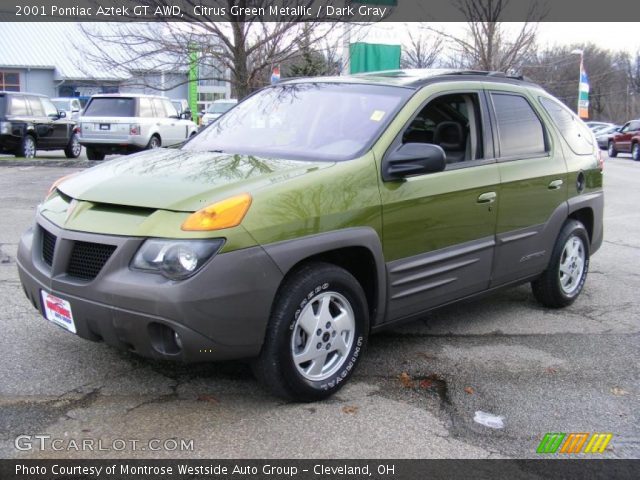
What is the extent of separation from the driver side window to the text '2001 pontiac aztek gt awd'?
0.04 ft

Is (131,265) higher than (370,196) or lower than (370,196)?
lower

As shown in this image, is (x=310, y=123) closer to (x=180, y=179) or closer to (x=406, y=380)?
(x=180, y=179)

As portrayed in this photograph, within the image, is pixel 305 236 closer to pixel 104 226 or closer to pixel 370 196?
pixel 370 196

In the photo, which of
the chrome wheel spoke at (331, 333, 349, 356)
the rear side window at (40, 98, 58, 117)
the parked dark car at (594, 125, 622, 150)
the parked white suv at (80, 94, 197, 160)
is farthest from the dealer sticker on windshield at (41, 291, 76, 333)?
the parked dark car at (594, 125, 622, 150)

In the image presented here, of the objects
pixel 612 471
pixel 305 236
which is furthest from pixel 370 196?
pixel 612 471

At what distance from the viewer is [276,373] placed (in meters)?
3.48

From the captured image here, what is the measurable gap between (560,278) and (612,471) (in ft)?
8.63

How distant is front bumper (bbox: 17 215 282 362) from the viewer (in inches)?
125

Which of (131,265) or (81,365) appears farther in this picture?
(81,365)

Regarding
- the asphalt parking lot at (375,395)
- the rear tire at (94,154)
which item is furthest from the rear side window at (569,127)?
the rear tire at (94,154)

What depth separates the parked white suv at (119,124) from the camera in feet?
56.9

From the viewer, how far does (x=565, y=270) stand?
565 centimetres

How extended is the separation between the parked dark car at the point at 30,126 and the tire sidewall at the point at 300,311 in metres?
16.3

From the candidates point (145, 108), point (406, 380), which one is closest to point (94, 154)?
point (145, 108)
